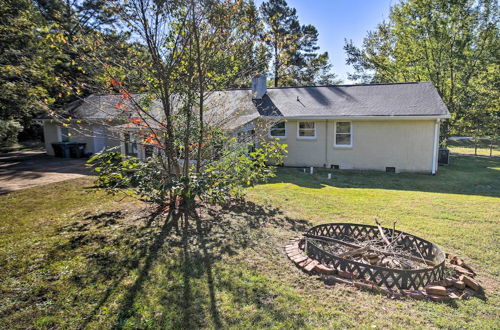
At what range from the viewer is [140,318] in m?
3.00

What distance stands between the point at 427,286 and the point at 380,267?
59 cm

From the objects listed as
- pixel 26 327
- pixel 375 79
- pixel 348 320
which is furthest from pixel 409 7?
pixel 26 327

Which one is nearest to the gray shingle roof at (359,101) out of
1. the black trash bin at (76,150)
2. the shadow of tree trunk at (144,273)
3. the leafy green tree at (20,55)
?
the shadow of tree trunk at (144,273)

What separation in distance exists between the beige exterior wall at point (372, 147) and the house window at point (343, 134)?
168 mm

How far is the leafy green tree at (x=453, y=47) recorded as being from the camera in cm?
1819

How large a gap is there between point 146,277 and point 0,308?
4.84 feet

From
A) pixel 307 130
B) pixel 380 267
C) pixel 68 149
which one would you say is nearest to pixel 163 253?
pixel 380 267

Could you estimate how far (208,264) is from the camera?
4160 millimetres

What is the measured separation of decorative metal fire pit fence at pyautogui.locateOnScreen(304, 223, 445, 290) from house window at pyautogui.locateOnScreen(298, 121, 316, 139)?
8597mm

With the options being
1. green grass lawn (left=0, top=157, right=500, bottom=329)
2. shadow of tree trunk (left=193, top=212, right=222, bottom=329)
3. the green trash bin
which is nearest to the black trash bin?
the green trash bin

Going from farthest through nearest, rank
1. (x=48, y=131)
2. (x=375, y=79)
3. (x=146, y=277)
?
1. (x=375, y=79)
2. (x=48, y=131)
3. (x=146, y=277)

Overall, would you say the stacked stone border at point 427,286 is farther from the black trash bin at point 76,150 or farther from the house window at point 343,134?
the black trash bin at point 76,150

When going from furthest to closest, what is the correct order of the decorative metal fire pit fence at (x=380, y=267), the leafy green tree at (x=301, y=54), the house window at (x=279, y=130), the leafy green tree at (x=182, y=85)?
the leafy green tree at (x=301, y=54), the house window at (x=279, y=130), the leafy green tree at (x=182, y=85), the decorative metal fire pit fence at (x=380, y=267)

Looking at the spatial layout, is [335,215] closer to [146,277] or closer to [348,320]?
[348,320]
